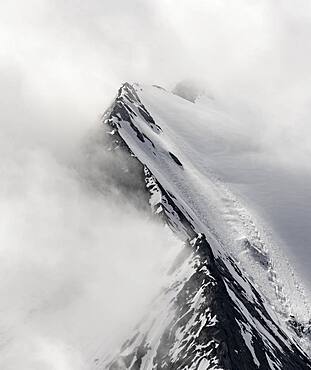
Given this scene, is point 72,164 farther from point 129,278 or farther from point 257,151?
point 257,151

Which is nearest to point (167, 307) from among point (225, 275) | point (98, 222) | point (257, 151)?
point (225, 275)

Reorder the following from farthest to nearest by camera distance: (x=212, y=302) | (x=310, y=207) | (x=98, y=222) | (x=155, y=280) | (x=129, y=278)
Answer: (x=310, y=207), (x=98, y=222), (x=129, y=278), (x=155, y=280), (x=212, y=302)

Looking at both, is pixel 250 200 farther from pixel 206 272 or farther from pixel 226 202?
pixel 206 272

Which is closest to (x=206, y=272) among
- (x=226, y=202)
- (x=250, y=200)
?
(x=226, y=202)

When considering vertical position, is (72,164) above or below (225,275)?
above

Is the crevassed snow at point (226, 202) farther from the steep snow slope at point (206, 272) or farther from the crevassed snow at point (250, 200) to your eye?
the steep snow slope at point (206, 272)

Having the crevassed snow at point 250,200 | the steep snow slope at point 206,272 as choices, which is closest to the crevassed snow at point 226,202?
the crevassed snow at point 250,200

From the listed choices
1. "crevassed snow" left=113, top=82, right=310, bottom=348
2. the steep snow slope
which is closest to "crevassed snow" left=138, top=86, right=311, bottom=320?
"crevassed snow" left=113, top=82, right=310, bottom=348

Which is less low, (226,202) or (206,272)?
(226,202)

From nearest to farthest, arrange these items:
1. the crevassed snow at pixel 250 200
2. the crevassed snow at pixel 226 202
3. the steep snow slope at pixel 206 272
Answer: the steep snow slope at pixel 206 272 → the crevassed snow at pixel 226 202 → the crevassed snow at pixel 250 200
